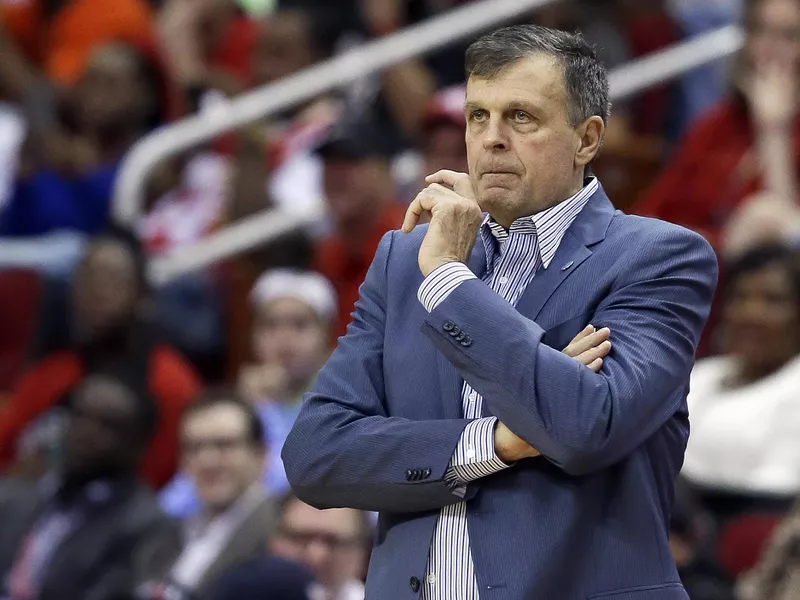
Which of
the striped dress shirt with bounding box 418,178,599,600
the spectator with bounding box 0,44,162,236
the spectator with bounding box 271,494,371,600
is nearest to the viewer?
the striped dress shirt with bounding box 418,178,599,600

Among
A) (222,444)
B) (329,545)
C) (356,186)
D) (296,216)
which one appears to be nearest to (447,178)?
(329,545)

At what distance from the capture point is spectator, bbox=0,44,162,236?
7578mm

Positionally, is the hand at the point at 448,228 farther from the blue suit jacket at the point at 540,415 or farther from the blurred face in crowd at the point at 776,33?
the blurred face in crowd at the point at 776,33

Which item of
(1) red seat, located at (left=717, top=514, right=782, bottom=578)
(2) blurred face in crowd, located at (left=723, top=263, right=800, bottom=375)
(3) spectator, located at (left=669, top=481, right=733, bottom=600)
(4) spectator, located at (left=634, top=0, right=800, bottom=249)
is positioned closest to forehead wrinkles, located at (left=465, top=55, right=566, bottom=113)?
(3) spectator, located at (left=669, top=481, right=733, bottom=600)

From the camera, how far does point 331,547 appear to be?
5059 mm

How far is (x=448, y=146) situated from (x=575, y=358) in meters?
4.00

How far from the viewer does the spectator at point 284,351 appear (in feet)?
20.7

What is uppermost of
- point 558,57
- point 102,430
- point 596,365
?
point 558,57

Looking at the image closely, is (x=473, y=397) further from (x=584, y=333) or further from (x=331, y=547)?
(x=331, y=547)

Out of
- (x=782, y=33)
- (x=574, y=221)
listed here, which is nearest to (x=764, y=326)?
(x=782, y=33)

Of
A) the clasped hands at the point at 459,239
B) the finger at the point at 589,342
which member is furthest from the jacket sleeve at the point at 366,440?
the finger at the point at 589,342

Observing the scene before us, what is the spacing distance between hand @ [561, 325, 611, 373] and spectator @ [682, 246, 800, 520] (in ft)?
9.16

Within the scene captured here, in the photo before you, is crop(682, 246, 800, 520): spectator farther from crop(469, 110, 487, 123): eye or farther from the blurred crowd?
crop(469, 110, 487, 123): eye

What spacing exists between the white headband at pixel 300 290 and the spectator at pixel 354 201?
0.41 ft
